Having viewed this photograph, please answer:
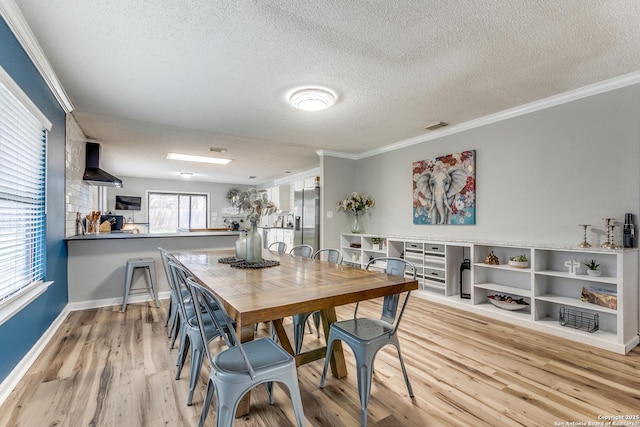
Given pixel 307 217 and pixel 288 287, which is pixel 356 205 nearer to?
pixel 307 217

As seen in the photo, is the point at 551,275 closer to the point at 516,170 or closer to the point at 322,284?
the point at 516,170

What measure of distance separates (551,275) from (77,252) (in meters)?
5.32

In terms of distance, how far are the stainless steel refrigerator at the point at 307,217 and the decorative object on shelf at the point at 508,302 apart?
2.90 metres

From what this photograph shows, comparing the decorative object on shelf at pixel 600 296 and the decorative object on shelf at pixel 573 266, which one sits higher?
the decorative object on shelf at pixel 573 266

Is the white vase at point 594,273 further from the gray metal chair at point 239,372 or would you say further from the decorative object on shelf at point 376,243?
the gray metal chair at point 239,372

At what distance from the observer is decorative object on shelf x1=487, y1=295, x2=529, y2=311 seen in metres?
3.24

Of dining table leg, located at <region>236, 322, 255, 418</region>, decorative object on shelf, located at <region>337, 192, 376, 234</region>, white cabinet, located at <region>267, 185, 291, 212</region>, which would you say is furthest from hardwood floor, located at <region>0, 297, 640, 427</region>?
white cabinet, located at <region>267, 185, 291, 212</region>

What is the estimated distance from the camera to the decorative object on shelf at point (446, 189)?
12.6 ft

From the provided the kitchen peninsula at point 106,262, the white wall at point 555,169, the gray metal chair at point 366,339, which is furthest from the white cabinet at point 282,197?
the gray metal chair at point 366,339

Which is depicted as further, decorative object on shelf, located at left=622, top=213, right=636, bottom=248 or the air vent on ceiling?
the air vent on ceiling

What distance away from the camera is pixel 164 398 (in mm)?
1868

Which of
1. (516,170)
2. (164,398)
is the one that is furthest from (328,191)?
(164,398)

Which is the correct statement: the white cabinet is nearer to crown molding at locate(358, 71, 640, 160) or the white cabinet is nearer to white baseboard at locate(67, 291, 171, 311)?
crown molding at locate(358, 71, 640, 160)

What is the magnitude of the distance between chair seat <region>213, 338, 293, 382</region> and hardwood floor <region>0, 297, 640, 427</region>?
46 centimetres
